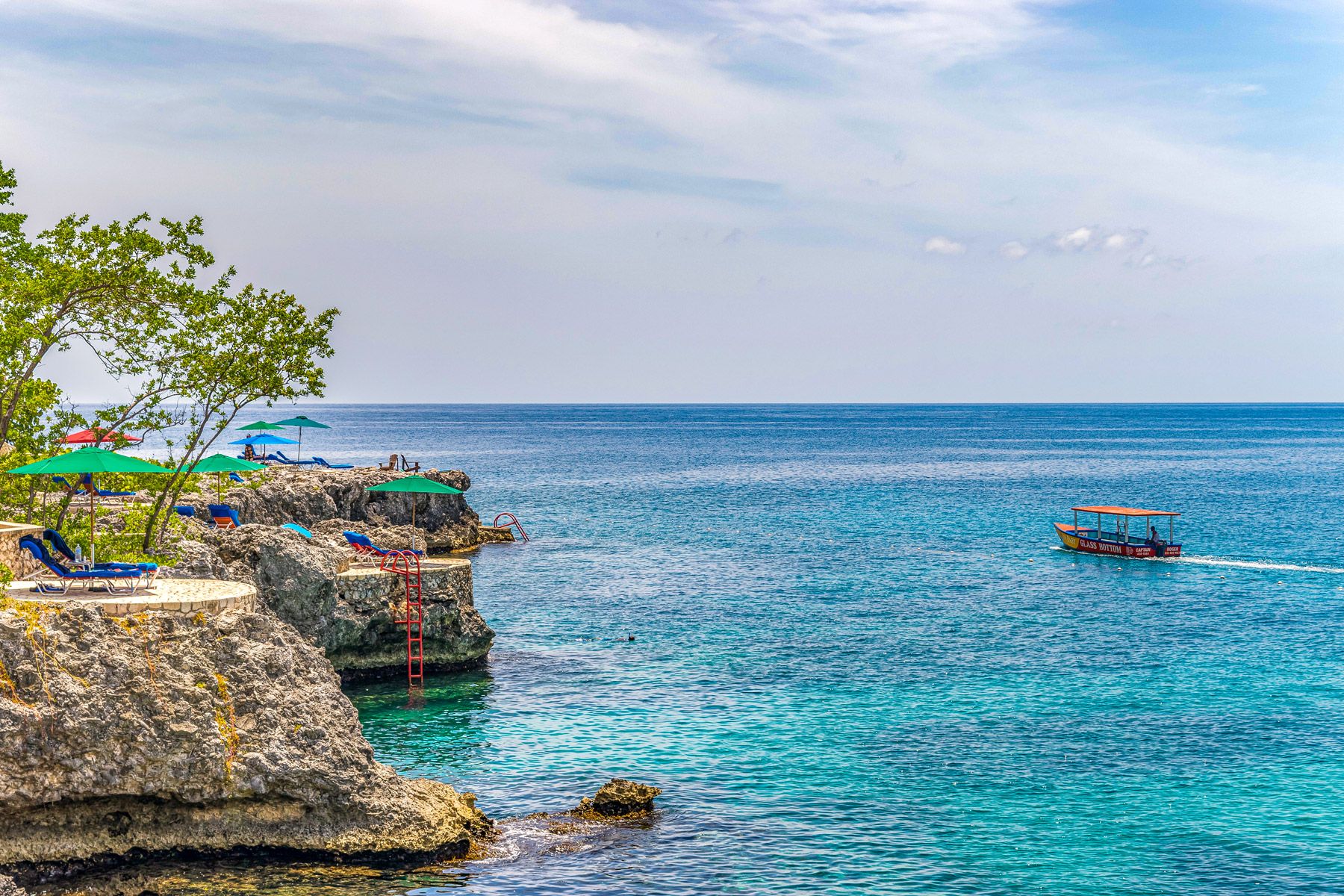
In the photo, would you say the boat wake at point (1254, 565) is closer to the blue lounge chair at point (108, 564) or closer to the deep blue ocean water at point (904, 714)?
the deep blue ocean water at point (904, 714)

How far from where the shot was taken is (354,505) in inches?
2511

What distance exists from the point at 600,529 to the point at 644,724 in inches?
1854

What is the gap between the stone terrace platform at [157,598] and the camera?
20.5 metres

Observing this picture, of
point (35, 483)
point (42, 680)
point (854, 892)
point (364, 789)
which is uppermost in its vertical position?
point (35, 483)

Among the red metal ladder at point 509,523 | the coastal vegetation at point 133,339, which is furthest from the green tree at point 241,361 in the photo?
the red metal ladder at point 509,523

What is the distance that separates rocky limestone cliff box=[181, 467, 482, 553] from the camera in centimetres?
5216

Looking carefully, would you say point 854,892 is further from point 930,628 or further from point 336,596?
point 930,628

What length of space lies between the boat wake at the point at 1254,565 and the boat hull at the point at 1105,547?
0.74 metres

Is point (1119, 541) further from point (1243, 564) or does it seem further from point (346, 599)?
point (346, 599)

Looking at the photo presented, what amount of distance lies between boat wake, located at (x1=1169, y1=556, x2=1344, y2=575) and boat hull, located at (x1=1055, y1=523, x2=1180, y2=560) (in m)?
0.74

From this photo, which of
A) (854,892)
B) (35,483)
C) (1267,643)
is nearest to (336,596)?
(35,483)

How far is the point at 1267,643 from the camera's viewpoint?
4188 cm

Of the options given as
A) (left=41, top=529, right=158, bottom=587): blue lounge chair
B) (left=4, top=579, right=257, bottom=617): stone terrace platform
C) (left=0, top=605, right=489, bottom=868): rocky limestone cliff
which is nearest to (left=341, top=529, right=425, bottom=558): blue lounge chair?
(left=41, top=529, right=158, bottom=587): blue lounge chair

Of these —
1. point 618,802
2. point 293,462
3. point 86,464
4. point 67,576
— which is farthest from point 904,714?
point 293,462
